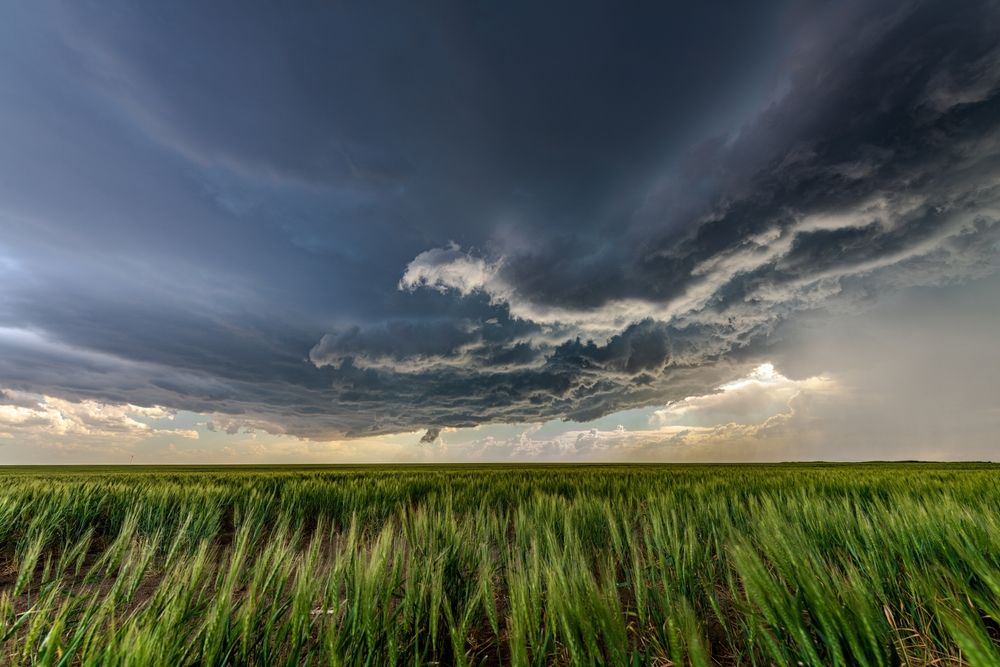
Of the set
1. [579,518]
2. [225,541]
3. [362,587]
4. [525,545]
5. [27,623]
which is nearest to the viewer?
[362,587]

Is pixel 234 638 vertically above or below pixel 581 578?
below

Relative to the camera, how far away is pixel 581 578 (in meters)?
2.21

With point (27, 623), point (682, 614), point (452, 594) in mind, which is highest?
point (682, 614)

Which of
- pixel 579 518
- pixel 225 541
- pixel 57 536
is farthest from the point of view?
pixel 225 541

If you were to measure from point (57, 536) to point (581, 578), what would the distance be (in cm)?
745

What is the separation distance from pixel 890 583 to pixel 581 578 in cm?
194

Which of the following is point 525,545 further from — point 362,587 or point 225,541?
point 225,541

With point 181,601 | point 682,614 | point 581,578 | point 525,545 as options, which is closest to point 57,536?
point 181,601

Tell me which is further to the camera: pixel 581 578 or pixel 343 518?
pixel 343 518

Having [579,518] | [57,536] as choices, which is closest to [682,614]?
[579,518]

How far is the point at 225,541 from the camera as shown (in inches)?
254

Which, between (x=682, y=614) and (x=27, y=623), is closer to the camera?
(x=682, y=614)

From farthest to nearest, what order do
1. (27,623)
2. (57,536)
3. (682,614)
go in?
(57,536), (27,623), (682,614)

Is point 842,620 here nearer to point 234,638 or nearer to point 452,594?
point 452,594
